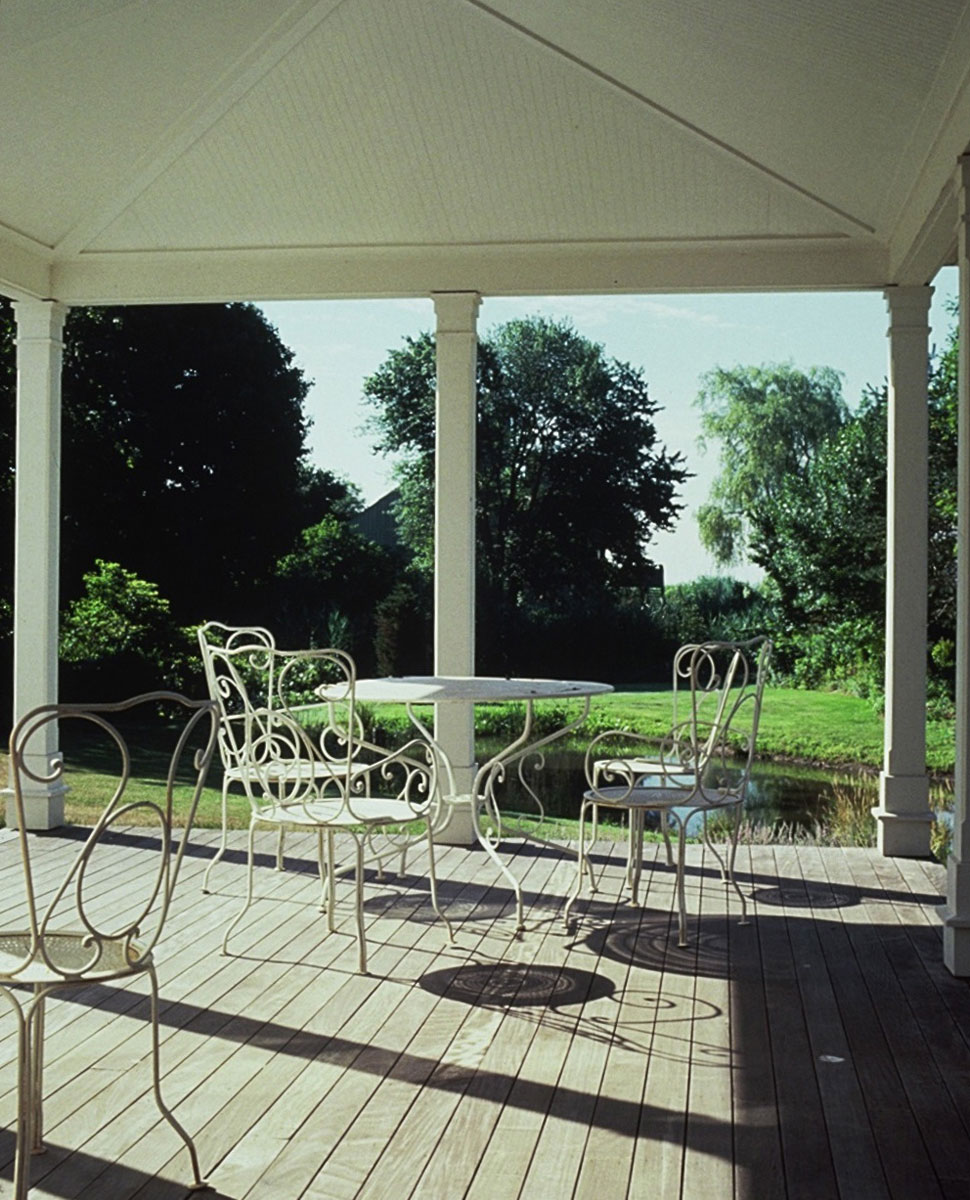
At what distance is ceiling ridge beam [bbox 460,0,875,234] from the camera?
5.48 metres

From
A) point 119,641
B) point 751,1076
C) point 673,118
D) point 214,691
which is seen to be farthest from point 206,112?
point 119,641

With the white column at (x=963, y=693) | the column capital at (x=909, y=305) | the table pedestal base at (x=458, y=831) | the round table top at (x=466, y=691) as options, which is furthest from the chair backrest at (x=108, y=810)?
the column capital at (x=909, y=305)

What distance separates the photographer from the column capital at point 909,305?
6590mm

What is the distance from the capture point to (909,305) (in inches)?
260

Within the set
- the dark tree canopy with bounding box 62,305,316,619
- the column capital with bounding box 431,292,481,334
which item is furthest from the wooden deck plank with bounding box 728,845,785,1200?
the dark tree canopy with bounding box 62,305,316,619

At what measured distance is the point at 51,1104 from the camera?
126 inches

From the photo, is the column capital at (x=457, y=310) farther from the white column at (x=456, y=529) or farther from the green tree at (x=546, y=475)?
the green tree at (x=546, y=475)

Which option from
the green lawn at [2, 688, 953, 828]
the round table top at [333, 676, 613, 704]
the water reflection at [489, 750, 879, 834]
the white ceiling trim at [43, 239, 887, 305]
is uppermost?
the white ceiling trim at [43, 239, 887, 305]

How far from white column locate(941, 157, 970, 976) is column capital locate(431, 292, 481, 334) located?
108 inches

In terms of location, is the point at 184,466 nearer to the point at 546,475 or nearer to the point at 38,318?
the point at 546,475

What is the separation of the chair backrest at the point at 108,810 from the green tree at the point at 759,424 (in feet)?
18.7

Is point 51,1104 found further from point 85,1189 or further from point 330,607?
point 330,607

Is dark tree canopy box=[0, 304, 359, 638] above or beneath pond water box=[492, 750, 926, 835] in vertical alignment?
above

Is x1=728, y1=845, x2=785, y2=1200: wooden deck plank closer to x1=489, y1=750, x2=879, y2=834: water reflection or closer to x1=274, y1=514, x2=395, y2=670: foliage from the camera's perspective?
x1=489, y1=750, x2=879, y2=834: water reflection
